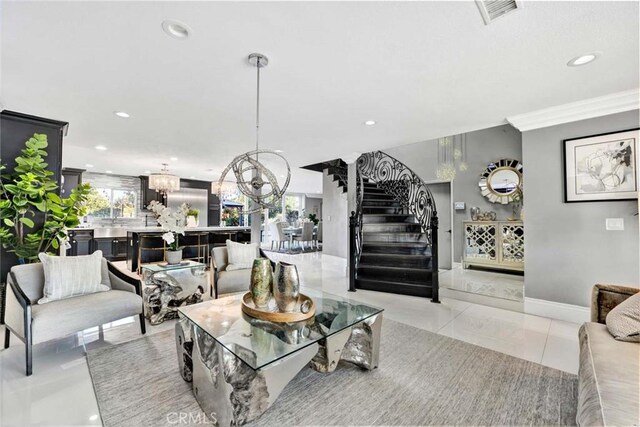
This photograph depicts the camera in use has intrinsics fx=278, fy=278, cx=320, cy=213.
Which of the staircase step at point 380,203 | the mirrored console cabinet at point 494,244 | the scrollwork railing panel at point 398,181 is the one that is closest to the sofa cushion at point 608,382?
the scrollwork railing panel at point 398,181

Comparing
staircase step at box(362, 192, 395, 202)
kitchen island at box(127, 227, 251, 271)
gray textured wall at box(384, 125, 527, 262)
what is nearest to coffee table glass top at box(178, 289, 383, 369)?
kitchen island at box(127, 227, 251, 271)

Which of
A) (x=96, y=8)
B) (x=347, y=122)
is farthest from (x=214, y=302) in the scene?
(x=347, y=122)

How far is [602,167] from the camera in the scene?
3.08m

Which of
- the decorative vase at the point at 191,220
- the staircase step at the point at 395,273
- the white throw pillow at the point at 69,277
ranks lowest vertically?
the staircase step at the point at 395,273

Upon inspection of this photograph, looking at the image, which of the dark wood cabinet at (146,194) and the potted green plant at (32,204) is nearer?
the potted green plant at (32,204)

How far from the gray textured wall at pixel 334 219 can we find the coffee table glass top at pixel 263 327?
512 cm

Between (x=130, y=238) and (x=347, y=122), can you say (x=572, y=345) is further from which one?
(x=130, y=238)

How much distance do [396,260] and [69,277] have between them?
442 centimetres

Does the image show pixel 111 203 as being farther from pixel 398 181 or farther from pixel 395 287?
pixel 395 287

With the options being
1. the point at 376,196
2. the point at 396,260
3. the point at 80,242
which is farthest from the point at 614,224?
the point at 80,242

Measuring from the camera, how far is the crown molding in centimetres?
288

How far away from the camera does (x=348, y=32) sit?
75.7 inches

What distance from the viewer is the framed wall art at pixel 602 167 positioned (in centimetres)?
293

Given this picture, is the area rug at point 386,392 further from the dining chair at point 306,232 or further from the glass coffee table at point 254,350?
the dining chair at point 306,232
